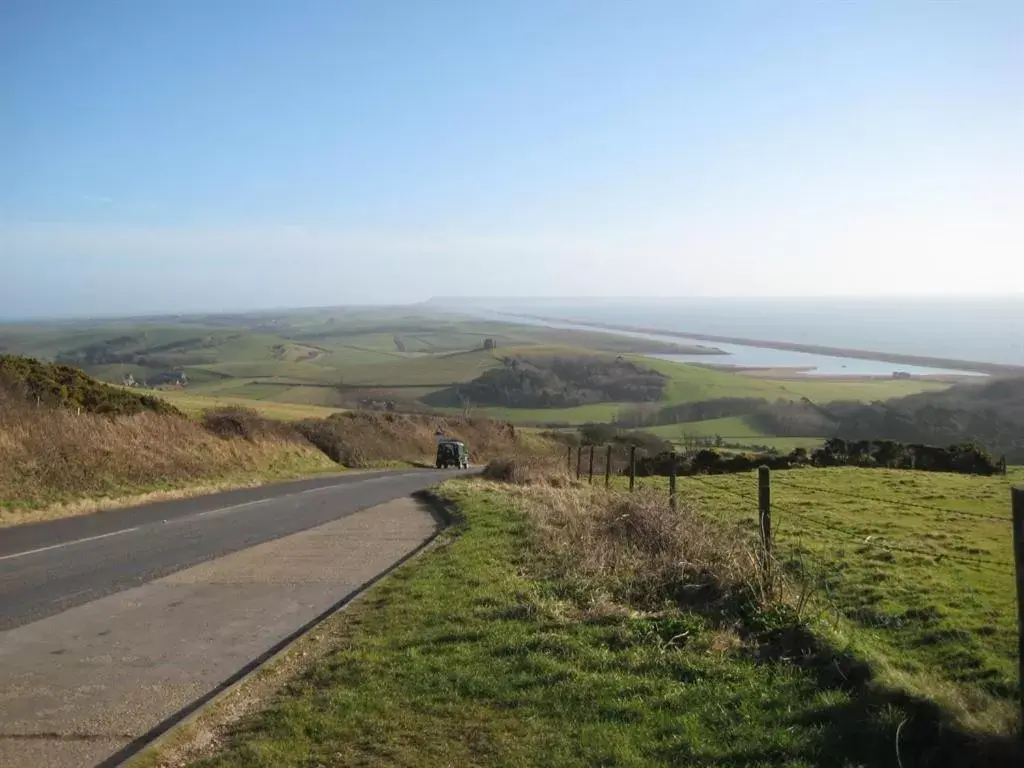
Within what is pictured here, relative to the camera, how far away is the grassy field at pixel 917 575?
20.1 feet

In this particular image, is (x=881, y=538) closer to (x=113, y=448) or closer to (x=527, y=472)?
(x=527, y=472)

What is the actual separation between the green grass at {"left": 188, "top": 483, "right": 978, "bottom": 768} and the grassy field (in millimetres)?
758

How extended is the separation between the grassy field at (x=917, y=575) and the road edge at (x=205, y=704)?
4.68 m

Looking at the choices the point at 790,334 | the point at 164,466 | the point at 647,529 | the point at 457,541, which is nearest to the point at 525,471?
the point at 164,466

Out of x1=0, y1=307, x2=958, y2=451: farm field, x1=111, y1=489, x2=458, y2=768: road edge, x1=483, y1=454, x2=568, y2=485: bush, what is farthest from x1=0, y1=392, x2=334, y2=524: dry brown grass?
x1=0, y1=307, x2=958, y2=451: farm field

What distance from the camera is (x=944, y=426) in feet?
168

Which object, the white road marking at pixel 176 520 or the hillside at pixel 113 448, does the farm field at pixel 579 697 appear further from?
the hillside at pixel 113 448

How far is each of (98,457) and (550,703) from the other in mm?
20302

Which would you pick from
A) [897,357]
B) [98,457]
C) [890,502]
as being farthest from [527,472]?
[897,357]

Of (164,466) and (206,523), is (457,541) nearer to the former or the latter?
(206,523)

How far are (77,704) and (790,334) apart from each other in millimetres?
191783

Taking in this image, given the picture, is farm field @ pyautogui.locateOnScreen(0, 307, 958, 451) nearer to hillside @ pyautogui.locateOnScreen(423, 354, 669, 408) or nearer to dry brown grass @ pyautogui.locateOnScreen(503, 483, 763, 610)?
hillside @ pyautogui.locateOnScreen(423, 354, 669, 408)

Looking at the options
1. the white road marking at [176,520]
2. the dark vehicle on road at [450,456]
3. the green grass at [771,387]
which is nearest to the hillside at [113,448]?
the white road marking at [176,520]

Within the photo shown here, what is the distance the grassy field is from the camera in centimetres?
613
